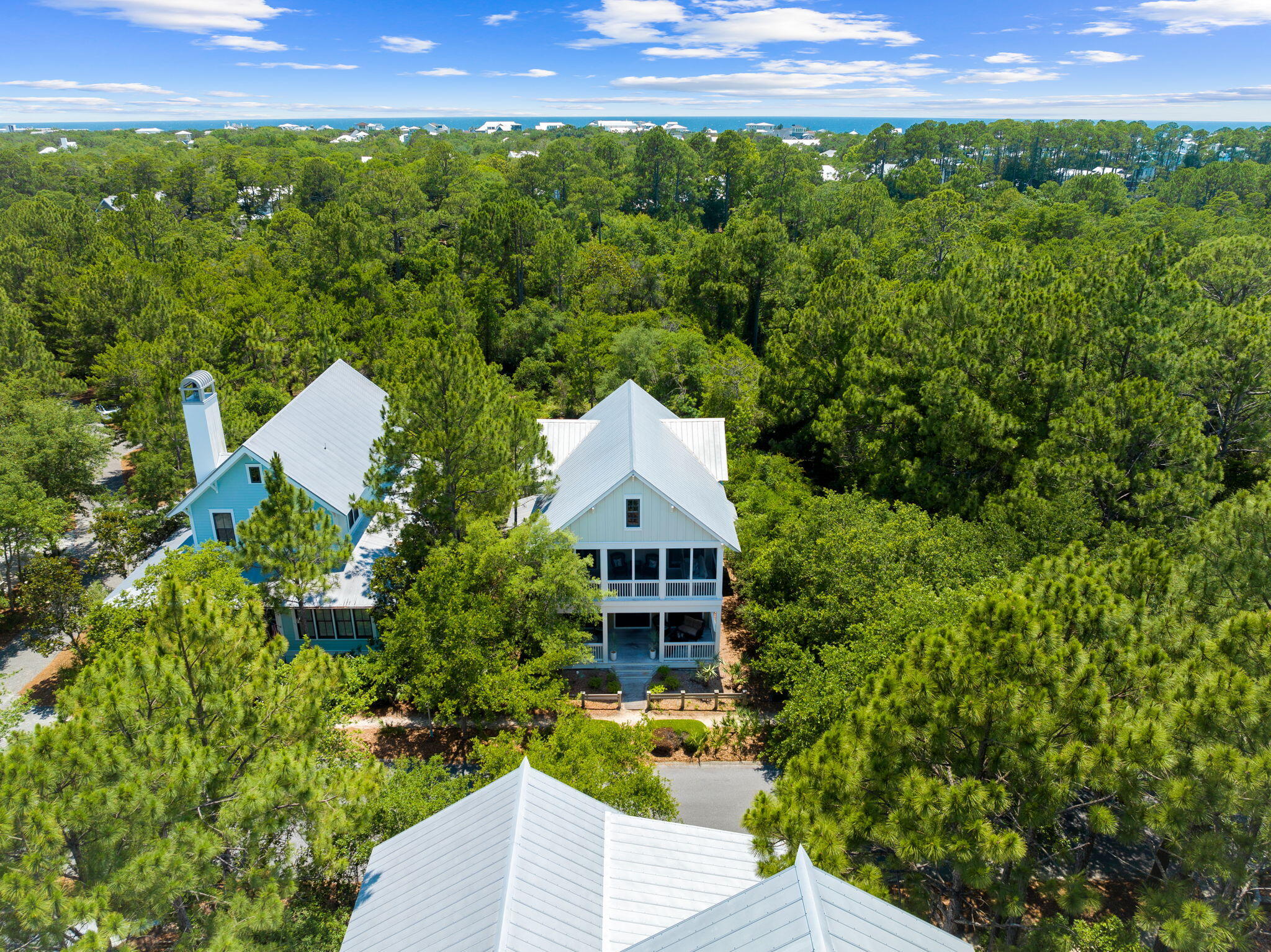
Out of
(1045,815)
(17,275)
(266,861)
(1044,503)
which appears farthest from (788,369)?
(17,275)

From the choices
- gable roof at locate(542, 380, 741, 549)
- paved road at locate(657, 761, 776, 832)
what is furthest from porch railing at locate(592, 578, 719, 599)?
paved road at locate(657, 761, 776, 832)

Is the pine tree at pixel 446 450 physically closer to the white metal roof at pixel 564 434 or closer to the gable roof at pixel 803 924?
the white metal roof at pixel 564 434

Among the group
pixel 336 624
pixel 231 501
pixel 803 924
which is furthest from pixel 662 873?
pixel 231 501

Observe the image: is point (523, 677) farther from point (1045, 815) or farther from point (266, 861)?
point (1045, 815)

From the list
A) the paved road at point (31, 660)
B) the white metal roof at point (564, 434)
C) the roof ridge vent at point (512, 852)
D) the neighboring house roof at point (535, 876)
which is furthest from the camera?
the white metal roof at point (564, 434)

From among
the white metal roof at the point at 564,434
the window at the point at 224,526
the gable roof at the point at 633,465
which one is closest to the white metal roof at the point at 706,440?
the gable roof at the point at 633,465

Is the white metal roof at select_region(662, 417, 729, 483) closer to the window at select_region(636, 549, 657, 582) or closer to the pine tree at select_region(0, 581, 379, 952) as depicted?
the window at select_region(636, 549, 657, 582)

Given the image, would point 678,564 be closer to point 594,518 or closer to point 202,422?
point 594,518
